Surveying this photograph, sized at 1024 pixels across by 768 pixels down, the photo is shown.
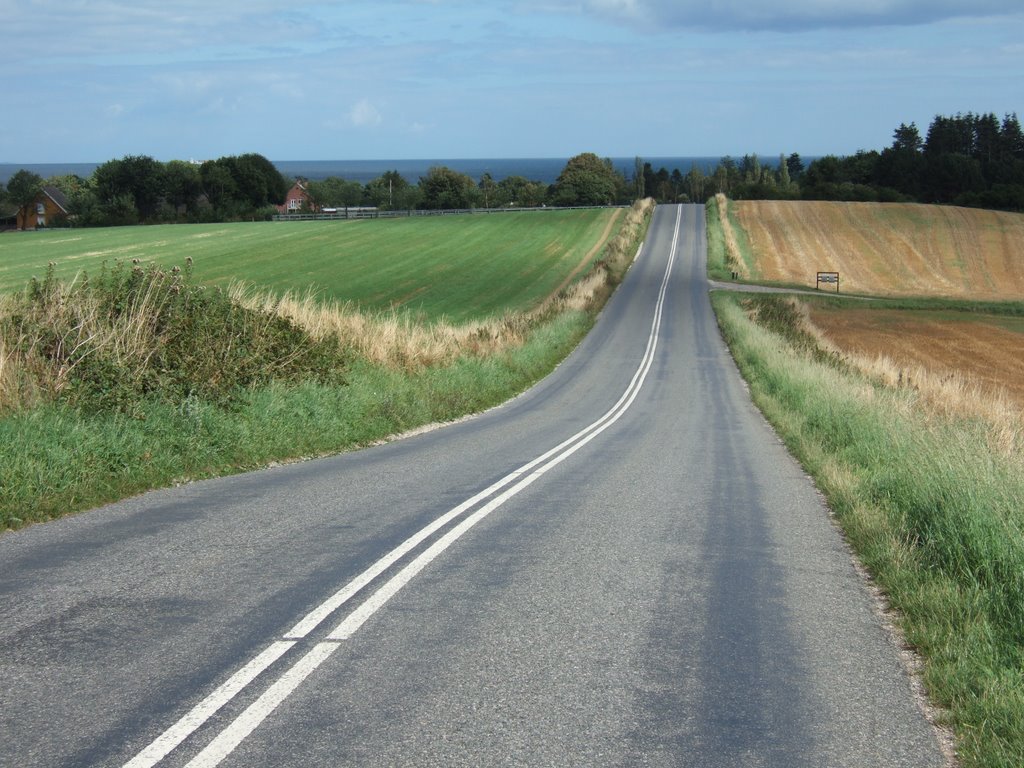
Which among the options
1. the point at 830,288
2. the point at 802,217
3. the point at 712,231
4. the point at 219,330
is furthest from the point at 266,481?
the point at 802,217

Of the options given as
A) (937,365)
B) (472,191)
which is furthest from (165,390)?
(472,191)

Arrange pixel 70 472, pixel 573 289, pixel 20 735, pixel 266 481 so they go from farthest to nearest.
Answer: pixel 573 289 → pixel 266 481 → pixel 70 472 → pixel 20 735

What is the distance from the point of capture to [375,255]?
78625mm

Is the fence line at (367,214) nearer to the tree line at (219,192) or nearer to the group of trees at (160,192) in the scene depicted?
the tree line at (219,192)

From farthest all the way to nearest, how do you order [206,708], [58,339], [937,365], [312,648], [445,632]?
[937,365] → [58,339] → [445,632] → [312,648] → [206,708]

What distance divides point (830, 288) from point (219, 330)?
5794 centimetres

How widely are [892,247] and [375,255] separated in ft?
137

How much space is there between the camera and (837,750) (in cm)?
439

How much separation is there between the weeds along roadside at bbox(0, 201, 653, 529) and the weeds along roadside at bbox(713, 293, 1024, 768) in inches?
272

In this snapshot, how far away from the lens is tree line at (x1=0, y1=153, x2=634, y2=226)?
116438 mm

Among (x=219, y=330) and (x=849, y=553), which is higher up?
(x=219, y=330)

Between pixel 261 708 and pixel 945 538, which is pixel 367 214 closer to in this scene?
pixel 945 538

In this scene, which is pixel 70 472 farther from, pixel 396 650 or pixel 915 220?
pixel 915 220

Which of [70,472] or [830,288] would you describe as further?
[830,288]
